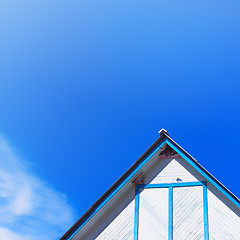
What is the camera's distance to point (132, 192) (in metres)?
13.9

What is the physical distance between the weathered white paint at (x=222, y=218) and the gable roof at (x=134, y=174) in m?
0.39

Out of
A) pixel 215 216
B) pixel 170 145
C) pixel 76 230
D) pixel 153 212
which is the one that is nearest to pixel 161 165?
pixel 170 145

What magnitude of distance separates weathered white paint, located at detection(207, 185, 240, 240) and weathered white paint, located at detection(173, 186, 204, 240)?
0.33 meters

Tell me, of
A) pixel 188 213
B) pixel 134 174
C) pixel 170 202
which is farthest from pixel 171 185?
pixel 134 174

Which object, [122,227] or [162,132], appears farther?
[162,132]

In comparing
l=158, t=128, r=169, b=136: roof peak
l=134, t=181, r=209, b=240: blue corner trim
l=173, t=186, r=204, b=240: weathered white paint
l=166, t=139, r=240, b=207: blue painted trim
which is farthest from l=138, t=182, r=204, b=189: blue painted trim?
l=158, t=128, r=169, b=136: roof peak

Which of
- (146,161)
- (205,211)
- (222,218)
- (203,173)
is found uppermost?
(146,161)

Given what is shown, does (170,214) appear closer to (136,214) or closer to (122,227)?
(136,214)

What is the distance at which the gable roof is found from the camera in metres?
13.4

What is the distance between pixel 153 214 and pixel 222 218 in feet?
7.53

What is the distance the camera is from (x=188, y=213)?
1299 centimetres

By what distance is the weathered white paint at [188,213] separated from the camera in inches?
498

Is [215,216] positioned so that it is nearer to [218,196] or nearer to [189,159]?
[218,196]

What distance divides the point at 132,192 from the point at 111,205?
89cm
